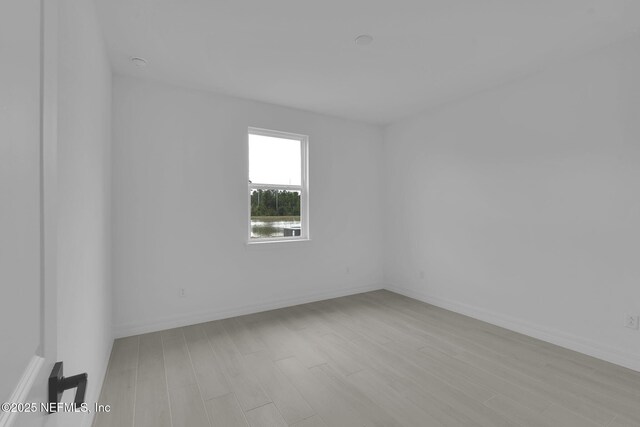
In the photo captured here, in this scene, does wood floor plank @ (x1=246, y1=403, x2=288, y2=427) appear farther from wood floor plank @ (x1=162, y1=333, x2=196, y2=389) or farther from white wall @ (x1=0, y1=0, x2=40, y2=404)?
white wall @ (x1=0, y1=0, x2=40, y2=404)

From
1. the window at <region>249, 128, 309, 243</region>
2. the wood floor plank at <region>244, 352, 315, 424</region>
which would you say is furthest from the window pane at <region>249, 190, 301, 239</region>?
the wood floor plank at <region>244, 352, 315, 424</region>

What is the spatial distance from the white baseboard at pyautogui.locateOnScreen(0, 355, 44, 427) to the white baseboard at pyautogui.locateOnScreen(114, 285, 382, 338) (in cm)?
315

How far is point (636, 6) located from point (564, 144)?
3.74ft

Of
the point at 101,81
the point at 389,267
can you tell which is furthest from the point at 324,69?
the point at 389,267

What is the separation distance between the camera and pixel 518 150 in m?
3.35

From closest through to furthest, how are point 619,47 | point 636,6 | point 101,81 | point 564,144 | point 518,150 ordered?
point 636,6, point 101,81, point 619,47, point 564,144, point 518,150

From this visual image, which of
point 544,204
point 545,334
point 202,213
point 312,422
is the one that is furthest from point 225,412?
point 544,204

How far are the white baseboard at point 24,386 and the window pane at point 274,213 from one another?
354 cm

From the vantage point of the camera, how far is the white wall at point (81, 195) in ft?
4.24

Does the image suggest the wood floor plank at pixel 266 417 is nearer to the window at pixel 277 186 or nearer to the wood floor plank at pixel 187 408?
the wood floor plank at pixel 187 408

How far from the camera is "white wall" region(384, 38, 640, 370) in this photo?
2.66m

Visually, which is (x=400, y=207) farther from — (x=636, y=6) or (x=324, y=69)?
(x=636, y=6)

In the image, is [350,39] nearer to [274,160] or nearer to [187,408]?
[274,160]

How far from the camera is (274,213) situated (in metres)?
4.28
